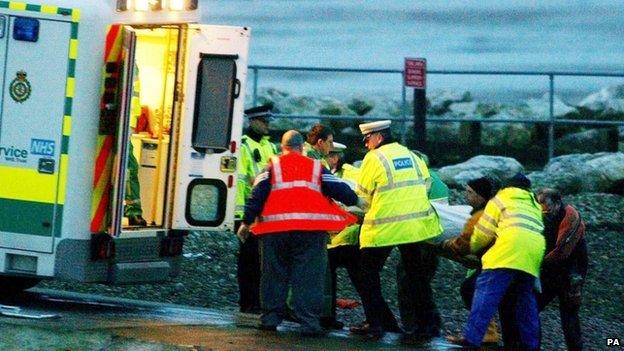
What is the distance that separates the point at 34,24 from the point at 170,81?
1.21m

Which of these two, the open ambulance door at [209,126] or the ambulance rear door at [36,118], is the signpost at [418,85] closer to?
the open ambulance door at [209,126]

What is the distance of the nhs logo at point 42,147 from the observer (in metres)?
11.7

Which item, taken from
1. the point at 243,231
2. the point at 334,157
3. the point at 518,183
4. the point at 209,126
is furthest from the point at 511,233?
the point at 209,126

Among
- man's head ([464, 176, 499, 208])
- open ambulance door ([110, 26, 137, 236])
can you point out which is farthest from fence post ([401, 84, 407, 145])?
open ambulance door ([110, 26, 137, 236])

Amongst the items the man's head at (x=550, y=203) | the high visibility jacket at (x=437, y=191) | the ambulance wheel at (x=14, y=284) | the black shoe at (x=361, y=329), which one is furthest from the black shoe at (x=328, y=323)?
the ambulance wheel at (x=14, y=284)

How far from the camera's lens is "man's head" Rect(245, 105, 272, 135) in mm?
13328

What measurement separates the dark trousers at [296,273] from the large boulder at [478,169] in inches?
328

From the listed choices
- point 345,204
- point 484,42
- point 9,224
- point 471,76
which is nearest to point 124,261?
point 9,224

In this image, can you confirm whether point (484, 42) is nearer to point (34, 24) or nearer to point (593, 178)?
point (593, 178)

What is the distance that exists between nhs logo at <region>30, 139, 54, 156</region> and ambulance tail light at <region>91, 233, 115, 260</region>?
2.14ft

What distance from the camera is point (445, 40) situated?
20.3 meters

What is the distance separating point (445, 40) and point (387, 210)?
8.56 m

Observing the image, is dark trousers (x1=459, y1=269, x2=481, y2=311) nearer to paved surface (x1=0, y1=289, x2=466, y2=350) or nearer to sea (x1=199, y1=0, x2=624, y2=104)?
paved surface (x1=0, y1=289, x2=466, y2=350)

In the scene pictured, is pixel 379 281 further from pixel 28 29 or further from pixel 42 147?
pixel 28 29
